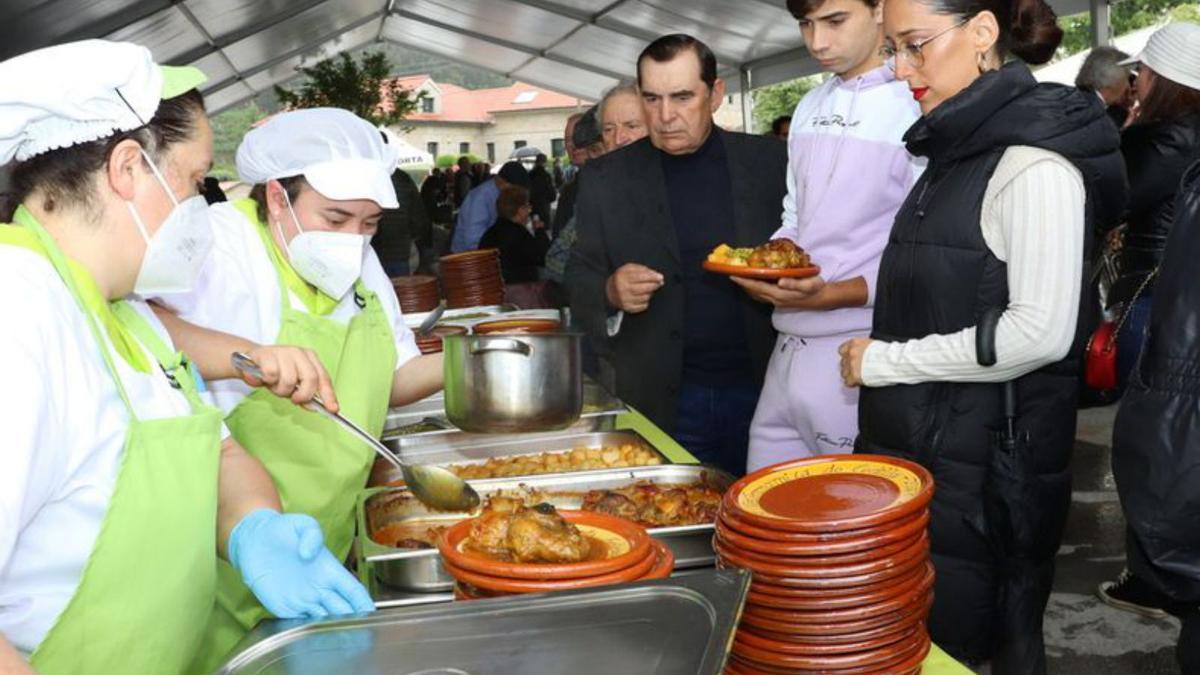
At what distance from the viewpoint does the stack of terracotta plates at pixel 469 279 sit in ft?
18.8

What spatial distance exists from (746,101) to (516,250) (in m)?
10.7

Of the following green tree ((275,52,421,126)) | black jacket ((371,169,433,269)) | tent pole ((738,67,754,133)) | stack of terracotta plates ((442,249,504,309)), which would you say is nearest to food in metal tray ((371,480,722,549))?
stack of terracotta plates ((442,249,504,309))

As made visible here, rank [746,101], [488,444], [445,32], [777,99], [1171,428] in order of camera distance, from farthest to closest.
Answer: [777,99] < [445,32] < [746,101] < [488,444] < [1171,428]

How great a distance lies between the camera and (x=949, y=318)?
2.08 m

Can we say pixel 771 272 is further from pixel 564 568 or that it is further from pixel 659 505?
pixel 564 568

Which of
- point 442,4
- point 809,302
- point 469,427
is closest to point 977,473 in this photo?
point 809,302

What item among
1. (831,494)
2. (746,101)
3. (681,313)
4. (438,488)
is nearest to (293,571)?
(438,488)

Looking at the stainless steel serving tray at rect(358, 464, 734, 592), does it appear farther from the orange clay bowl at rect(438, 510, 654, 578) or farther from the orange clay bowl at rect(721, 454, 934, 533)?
the orange clay bowl at rect(721, 454, 934, 533)

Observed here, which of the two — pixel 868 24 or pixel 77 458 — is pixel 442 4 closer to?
pixel 868 24

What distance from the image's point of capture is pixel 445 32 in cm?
2008

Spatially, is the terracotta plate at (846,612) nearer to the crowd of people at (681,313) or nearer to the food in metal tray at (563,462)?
the crowd of people at (681,313)

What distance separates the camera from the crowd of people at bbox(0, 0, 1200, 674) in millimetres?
1345

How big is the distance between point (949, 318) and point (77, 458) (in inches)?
55.5

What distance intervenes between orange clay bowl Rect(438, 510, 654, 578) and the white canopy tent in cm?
793
